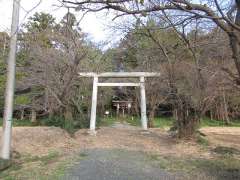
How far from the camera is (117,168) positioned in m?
7.39

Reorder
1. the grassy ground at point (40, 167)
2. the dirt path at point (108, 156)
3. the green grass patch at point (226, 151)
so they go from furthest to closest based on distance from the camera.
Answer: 1. the green grass patch at point (226, 151)
2. the dirt path at point (108, 156)
3. the grassy ground at point (40, 167)

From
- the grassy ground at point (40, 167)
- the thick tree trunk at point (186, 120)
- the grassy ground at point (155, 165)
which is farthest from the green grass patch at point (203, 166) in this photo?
the thick tree trunk at point (186, 120)

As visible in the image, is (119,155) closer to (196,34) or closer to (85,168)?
(85,168)

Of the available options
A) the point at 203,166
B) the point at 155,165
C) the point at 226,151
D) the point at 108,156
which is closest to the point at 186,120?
the point at 226,151

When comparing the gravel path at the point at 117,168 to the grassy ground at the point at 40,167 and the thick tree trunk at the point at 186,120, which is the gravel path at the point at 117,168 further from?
the thick tree trunk at the point at 186,120

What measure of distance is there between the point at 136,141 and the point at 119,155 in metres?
3.80

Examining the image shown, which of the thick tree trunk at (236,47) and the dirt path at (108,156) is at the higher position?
the thick tree trunk at (236,47)

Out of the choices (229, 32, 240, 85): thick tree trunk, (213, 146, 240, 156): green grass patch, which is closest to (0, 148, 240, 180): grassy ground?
(213, 146, 240, 156): green grass patch

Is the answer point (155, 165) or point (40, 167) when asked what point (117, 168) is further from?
point (40, 167)

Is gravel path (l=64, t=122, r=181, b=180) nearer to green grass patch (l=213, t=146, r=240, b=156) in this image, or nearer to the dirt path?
the dirt path

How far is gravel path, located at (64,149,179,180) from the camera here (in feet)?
21.4

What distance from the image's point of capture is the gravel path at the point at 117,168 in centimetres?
653

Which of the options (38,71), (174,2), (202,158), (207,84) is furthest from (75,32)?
(174,2)

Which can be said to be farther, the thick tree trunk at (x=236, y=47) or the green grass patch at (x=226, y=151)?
the green grass patch at (x=226, y=151)
